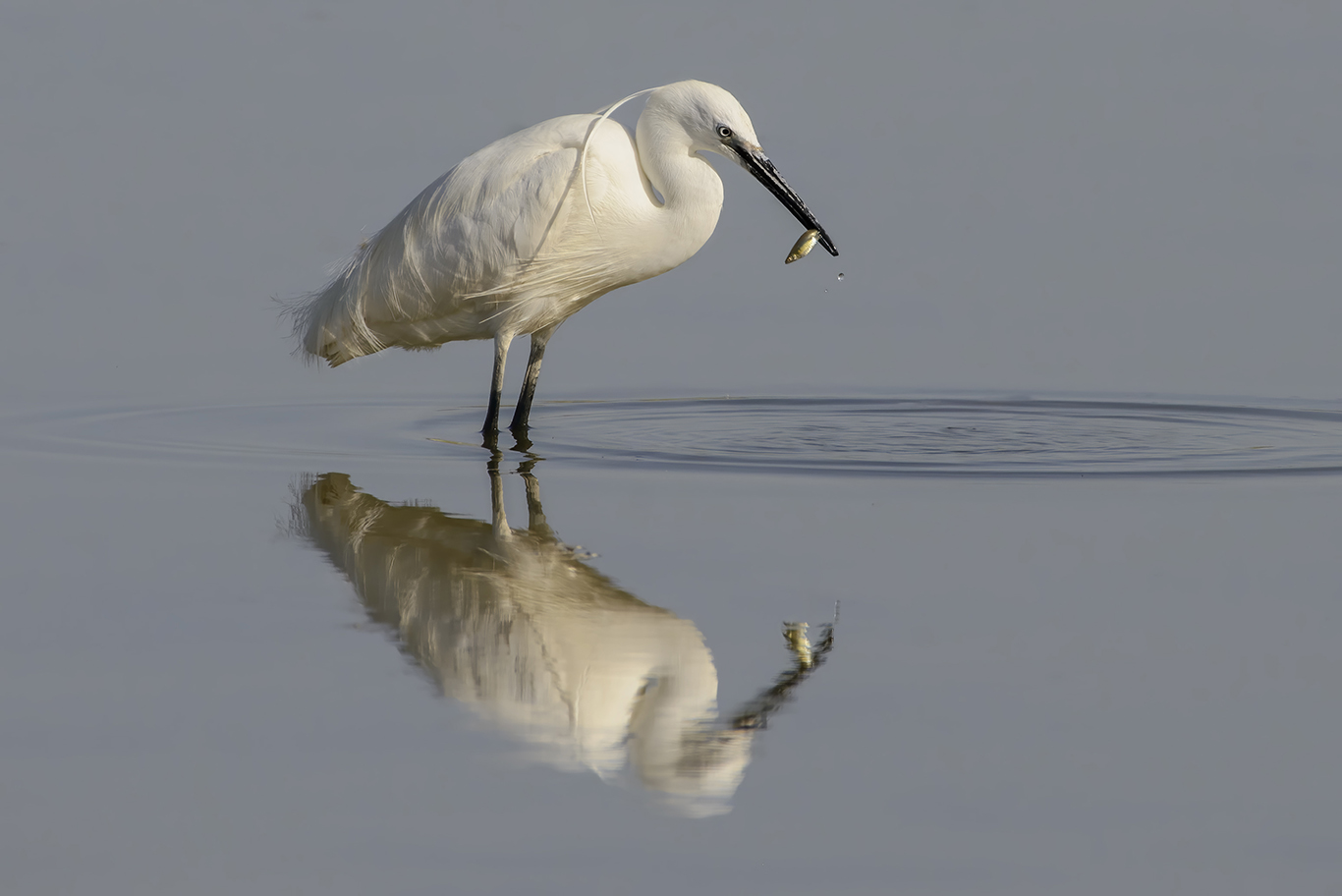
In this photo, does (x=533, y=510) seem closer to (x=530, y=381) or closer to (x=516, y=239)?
(x=516, y=239)

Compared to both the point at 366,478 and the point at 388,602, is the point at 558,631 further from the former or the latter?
the point at 366,478

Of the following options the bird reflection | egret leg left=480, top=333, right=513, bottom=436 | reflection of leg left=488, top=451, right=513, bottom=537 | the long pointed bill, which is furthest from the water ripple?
the bird reflection

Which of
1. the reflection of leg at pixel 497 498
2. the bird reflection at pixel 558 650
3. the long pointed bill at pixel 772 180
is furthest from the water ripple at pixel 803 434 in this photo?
the bird reflection at pixel 558 650

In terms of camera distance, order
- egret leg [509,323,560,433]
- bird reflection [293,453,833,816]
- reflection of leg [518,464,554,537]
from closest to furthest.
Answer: bird reflection [293,453,833,816] < reflection of leg [518,464,554,537] < egret leg [509,323,560,433]

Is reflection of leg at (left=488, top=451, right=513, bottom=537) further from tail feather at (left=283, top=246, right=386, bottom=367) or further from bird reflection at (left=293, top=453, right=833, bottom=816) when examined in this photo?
tail feather at (left=283, top=246, right=386, bottom=367)

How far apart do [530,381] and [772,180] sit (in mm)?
1843

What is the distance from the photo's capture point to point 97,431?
27.2ft

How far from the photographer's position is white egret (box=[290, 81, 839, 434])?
316 inches

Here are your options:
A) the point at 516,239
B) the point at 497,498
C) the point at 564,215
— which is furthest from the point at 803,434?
the point at 497,498

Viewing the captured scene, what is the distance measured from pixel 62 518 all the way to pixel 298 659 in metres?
2.19

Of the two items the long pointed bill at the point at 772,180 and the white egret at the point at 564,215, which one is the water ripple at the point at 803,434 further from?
the long pointed bill at the point at 772,180

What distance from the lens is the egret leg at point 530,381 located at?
8.70m

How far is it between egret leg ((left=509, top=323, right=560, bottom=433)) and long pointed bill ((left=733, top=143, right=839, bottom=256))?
1.54 m

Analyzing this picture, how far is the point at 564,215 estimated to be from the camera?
8023mm
